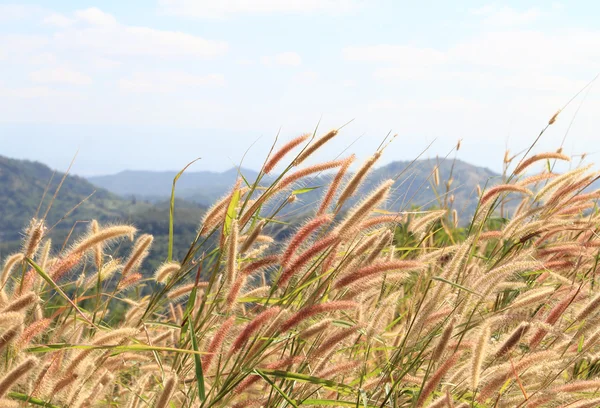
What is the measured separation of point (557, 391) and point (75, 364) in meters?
1.58

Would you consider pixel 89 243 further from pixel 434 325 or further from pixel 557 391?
pixel 557 391

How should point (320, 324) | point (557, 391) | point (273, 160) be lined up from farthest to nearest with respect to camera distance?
point (273, 160) < point (557, 391) < point (320, 324)

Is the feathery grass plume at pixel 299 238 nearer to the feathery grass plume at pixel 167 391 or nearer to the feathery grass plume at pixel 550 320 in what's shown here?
the feathery grass plume at pixel 167 391

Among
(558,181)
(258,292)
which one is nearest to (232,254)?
(258,292)

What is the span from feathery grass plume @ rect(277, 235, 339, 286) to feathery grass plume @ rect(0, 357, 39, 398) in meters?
0.75

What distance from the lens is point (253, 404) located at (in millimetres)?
1906

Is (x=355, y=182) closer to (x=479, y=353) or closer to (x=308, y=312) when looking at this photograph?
(x=308, y=312)

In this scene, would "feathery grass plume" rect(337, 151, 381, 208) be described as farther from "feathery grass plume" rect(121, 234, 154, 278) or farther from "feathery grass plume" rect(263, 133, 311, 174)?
"feathery grass plume" rect(121, 234, 154, 278)

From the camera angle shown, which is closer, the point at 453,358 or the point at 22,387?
the point at 453,358

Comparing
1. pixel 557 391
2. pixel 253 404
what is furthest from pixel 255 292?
pixel 557 391

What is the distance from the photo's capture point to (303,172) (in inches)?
85.7

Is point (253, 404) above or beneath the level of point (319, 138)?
beneath

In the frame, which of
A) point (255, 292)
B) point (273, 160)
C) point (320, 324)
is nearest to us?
point (320, 324)

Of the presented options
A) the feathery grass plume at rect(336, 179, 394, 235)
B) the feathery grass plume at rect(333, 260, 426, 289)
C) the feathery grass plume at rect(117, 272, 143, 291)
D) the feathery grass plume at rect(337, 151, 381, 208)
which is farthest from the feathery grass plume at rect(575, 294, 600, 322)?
the feathery grass plume at rect(117, 272, 143, 291)
